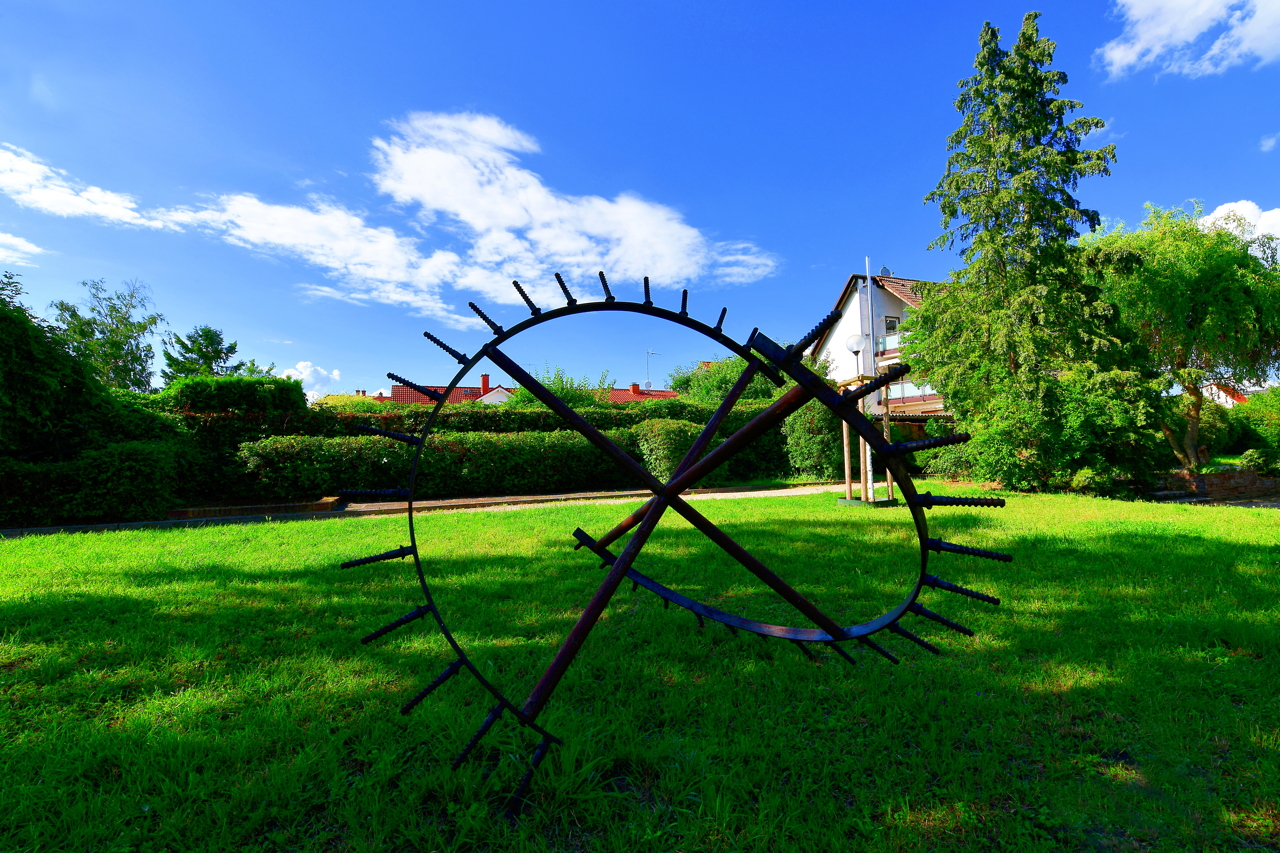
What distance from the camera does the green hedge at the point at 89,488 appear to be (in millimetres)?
7426

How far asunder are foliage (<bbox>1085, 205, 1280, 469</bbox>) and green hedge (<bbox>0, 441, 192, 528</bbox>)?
2262cm

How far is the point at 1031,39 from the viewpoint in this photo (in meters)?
13.8

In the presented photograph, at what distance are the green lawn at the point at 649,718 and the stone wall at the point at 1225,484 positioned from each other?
16.6 metres

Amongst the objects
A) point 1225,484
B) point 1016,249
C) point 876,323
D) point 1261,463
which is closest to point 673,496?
point 1016,249

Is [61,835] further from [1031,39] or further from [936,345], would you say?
[1031,39]

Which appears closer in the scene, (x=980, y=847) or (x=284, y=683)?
(x=980, y=847)

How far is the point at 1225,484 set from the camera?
53.8ft

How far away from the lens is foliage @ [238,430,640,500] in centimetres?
976

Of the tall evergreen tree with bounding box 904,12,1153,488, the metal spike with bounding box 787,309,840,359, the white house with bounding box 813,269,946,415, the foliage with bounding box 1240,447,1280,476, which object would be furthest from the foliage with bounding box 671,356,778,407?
the metal spike with bounding box 787,309,840,359

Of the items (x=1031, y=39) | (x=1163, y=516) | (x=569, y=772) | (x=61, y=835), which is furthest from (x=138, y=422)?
(x=1031, y=39)

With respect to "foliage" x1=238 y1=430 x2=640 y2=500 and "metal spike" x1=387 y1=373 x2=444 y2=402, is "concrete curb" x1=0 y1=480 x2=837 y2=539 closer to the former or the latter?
"foliage" x1=238 y1=430 x2=640 y2=500

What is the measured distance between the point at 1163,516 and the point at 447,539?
27.6 ft

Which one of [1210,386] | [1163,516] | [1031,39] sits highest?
[1031,39]

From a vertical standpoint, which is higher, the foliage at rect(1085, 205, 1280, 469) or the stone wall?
the foliage at rect(1085, 205, 1280, 469)
